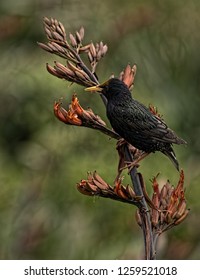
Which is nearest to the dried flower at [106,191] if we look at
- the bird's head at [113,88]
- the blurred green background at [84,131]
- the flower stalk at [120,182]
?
the flower stalk at [120,182]

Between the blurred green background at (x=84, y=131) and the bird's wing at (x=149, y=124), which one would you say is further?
the blurred green background at (x=84, y=131)

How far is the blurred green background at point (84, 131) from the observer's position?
264 centimetres

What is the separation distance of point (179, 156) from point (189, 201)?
10.3 inches

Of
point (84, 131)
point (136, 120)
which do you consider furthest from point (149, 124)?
point (84, 131)

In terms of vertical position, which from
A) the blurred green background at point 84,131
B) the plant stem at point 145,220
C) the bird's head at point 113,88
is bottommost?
the plant stem at point 145,220

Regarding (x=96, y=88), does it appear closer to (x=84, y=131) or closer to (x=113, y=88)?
(x=113, y=88)

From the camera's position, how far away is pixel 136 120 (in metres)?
0.74

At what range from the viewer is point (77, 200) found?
274 cm

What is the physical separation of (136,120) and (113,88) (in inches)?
1.7

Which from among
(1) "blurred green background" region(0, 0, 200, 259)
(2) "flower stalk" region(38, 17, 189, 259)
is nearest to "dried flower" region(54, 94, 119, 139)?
(2) "flower stalk" region(38, 17, 189, 259)

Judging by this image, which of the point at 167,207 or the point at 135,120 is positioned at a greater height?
the point at 135,120

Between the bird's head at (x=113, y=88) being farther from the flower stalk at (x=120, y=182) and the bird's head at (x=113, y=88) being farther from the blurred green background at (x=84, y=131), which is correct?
the blurred green background at (x=84, y=131)

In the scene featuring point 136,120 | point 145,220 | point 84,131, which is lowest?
point 145,220
